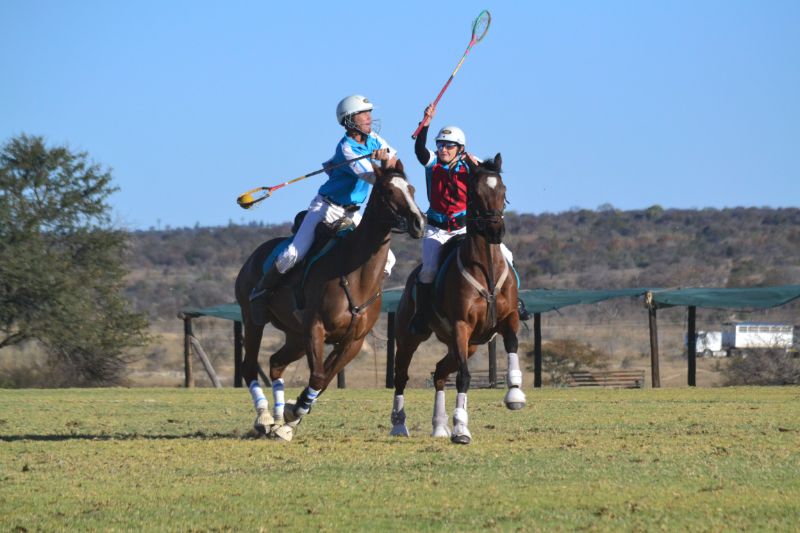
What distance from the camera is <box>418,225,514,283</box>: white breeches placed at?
15047mm

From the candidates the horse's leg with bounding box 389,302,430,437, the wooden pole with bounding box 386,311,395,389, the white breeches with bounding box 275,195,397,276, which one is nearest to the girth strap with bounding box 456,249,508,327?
the white breeches with bounding box 275,195,397,276

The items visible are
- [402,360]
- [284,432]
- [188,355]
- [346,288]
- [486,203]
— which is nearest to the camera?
[486,203]

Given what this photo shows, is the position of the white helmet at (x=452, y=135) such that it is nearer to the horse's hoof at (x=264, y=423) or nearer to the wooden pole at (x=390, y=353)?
the horse's hoof at (x=264, y=423)

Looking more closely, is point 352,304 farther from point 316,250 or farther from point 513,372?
point 513,372

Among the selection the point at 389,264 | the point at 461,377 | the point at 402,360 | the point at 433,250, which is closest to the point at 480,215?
the point at 433,250

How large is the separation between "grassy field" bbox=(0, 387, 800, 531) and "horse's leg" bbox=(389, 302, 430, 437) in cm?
23

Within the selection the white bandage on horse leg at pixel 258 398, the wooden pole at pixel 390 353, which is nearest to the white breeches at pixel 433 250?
the white bandage on horse leg at pixel 258 398

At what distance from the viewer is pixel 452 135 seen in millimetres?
15180

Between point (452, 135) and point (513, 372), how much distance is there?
8.59 feet

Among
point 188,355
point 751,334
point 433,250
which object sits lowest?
point 188,355

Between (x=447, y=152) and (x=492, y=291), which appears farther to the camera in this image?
(x=447, y=152)

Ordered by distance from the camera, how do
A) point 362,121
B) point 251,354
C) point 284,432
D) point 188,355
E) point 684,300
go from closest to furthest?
point 284,432 < point 362,121 < point 251,354 < point 684,300 < point 188,355

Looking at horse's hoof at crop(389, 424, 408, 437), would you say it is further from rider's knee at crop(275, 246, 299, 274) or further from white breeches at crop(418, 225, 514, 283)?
rider's knee at crop(275, 246, 299, 274)

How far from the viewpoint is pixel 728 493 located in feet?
33.0
